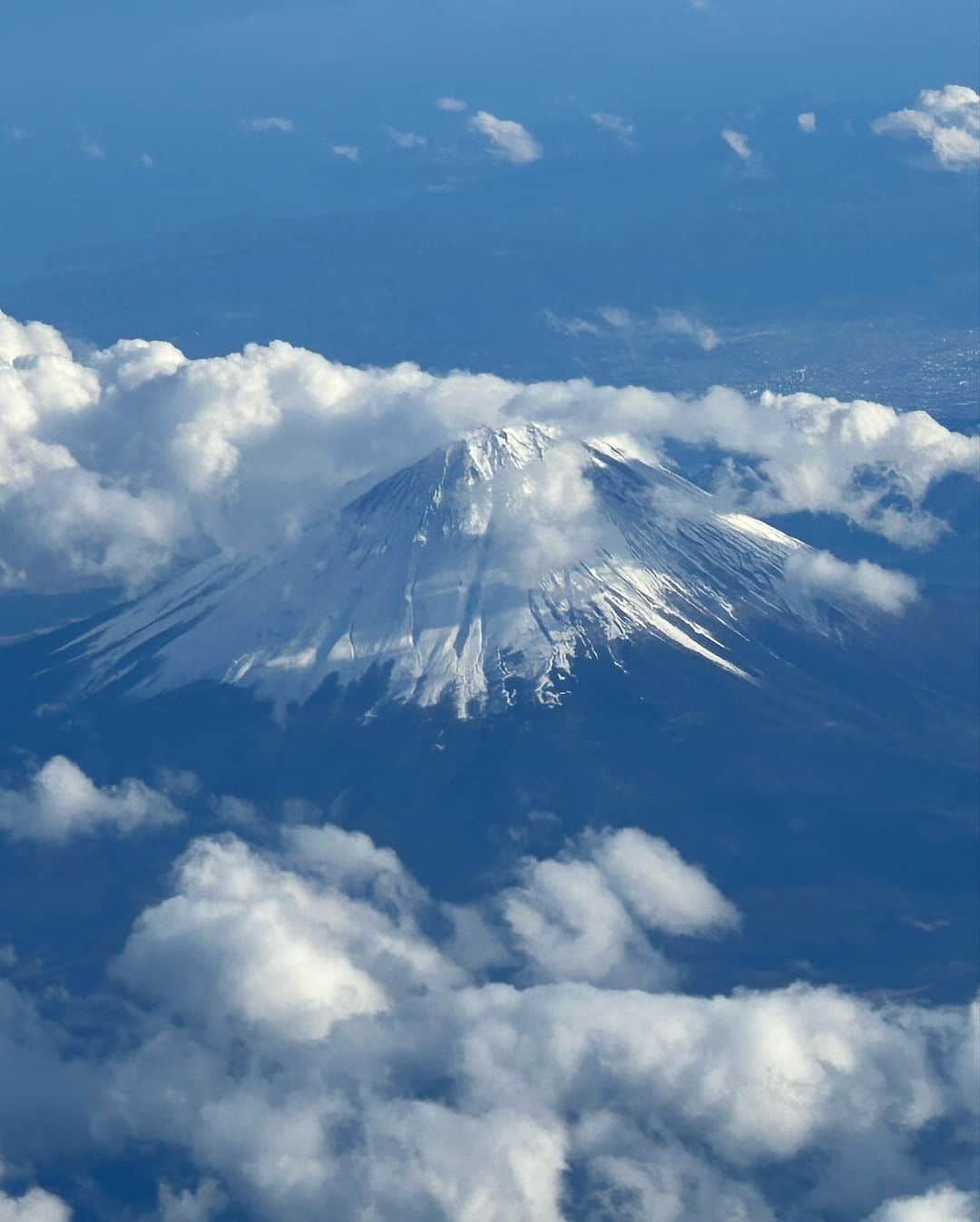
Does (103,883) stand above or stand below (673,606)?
below

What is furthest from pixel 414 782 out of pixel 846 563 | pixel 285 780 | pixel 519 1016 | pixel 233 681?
pixel 846 563

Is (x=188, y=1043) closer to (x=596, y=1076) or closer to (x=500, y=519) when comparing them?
(x=596, y=1076)

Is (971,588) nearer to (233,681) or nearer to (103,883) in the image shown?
(233,681)

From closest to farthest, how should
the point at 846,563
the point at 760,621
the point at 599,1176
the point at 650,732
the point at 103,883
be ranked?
the point at 599,1176 < the point at 103,883 < the point at 650,732 < the point at 760,621 < the point at 846,563

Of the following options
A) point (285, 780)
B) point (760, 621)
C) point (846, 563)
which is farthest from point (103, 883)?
point (846, 563)

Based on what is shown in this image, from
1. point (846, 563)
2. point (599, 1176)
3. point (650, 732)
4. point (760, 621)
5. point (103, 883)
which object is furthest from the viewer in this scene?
point (846, 563)

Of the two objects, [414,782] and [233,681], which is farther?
[233,681]
